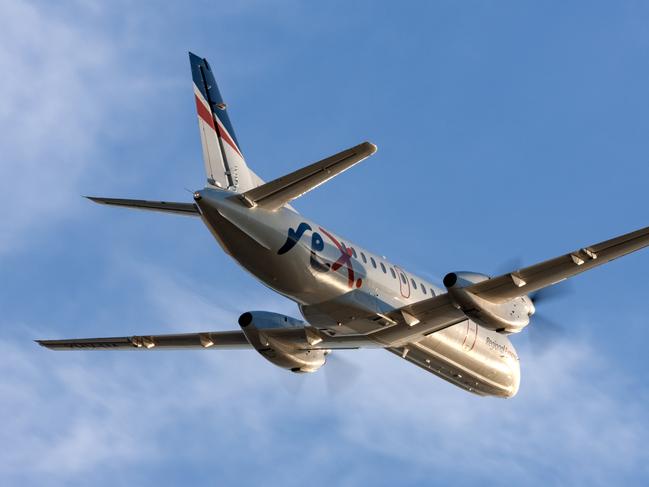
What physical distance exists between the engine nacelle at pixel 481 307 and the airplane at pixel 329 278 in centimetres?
3

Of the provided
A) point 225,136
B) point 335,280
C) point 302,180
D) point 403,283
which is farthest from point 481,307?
point 225,136

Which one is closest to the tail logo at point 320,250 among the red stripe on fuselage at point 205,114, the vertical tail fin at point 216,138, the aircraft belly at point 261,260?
the aircraft belly at point 261,260

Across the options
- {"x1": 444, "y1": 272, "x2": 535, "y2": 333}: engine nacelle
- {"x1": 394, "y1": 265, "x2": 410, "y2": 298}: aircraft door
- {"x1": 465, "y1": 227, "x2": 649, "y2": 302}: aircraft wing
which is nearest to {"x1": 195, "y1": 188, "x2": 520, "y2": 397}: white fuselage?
{"x1": 394, "y1": 265, "x2": 410, "y2": 298}: aircraft door

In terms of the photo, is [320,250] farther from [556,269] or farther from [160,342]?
[160,342]

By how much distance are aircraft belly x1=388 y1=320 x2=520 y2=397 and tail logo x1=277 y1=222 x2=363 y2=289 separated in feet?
14.7

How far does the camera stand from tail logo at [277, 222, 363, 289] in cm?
3133

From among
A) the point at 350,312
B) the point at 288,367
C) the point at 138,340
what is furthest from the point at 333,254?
the point at 138,340

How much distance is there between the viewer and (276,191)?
98.5 ft

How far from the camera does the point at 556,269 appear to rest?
3167cm

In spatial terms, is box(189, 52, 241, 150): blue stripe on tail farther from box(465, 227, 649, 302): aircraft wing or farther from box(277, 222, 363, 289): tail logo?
box(465, 227, 649, 302): aircraft wing

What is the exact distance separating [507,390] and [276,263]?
1344 centimetres

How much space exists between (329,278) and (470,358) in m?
8.10

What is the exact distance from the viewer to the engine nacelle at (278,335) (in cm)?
3709

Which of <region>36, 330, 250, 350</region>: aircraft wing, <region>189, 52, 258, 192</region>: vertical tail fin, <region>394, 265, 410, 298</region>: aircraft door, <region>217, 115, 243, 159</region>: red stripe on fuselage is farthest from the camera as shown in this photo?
<region>36, 330, 250, 350</region>: aircraft wing
